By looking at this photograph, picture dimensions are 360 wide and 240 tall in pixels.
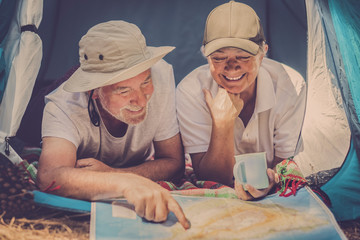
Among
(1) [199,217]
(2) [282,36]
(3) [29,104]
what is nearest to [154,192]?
(1) [199,217]

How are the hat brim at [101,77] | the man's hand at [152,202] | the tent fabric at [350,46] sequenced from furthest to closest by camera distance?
the tent fabric at [350,46] < the hat brim at [101,77] < the man's hand at [152,202]

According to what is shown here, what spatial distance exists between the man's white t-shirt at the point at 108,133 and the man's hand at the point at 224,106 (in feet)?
0.57

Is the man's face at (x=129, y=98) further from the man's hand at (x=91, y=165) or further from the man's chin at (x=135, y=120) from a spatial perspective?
the man's hand at (x=91, y=165)

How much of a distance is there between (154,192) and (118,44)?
0.55 m

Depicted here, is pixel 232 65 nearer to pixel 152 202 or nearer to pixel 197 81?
pixel 197 81

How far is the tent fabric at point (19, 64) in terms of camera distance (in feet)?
5.56

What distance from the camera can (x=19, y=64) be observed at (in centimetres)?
173

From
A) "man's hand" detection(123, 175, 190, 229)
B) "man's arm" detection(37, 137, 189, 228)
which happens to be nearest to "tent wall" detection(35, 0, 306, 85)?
"man's arm" detection(37, 137, 189, 228)

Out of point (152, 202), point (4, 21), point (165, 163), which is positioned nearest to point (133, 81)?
point (165, 163)

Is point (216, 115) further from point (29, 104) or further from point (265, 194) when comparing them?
point (29, 104)

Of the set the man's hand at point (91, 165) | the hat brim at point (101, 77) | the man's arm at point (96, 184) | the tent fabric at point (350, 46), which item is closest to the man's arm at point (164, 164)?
the man's hand at point (91, 165)

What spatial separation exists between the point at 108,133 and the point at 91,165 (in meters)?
0.15

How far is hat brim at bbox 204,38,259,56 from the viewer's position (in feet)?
5.34

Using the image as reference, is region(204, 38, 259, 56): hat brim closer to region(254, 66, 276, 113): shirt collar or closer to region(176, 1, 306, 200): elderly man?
region(176, 1, 306, 200): elderly man
